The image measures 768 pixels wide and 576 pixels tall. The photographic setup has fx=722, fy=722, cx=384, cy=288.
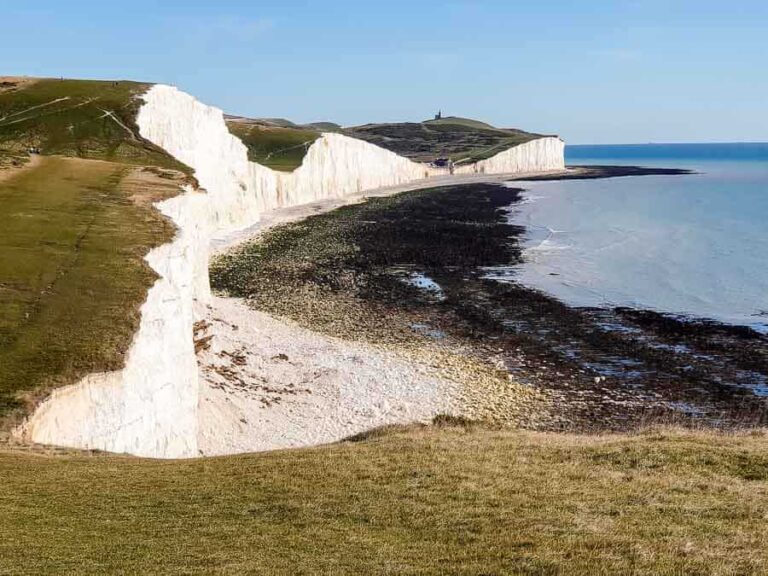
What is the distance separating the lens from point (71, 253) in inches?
1102

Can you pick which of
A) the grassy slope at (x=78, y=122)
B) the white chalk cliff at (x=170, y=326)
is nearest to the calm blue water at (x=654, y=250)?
the white chalk cliff at (x=170, y=326)

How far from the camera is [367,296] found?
154 feet

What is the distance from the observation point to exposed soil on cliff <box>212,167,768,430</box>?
95.6ft

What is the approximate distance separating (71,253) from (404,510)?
2057 cm

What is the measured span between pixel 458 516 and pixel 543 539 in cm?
172

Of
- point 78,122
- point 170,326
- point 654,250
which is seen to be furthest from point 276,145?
point 170,326

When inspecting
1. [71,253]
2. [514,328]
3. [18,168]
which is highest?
[18,168]

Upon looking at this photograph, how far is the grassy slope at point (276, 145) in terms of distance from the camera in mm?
108356

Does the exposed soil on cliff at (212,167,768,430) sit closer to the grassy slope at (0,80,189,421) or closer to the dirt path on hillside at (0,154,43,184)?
the grassy slope at (0,80,189,421)

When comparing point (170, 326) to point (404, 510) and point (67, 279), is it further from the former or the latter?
point (404, 510)

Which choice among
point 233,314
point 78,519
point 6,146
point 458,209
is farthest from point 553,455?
point 458,209

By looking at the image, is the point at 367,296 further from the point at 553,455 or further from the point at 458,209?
the point at 458,209

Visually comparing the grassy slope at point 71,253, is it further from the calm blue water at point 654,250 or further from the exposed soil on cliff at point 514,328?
the calm blue water at point 654,250

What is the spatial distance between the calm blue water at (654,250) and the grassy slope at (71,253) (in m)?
28.0
